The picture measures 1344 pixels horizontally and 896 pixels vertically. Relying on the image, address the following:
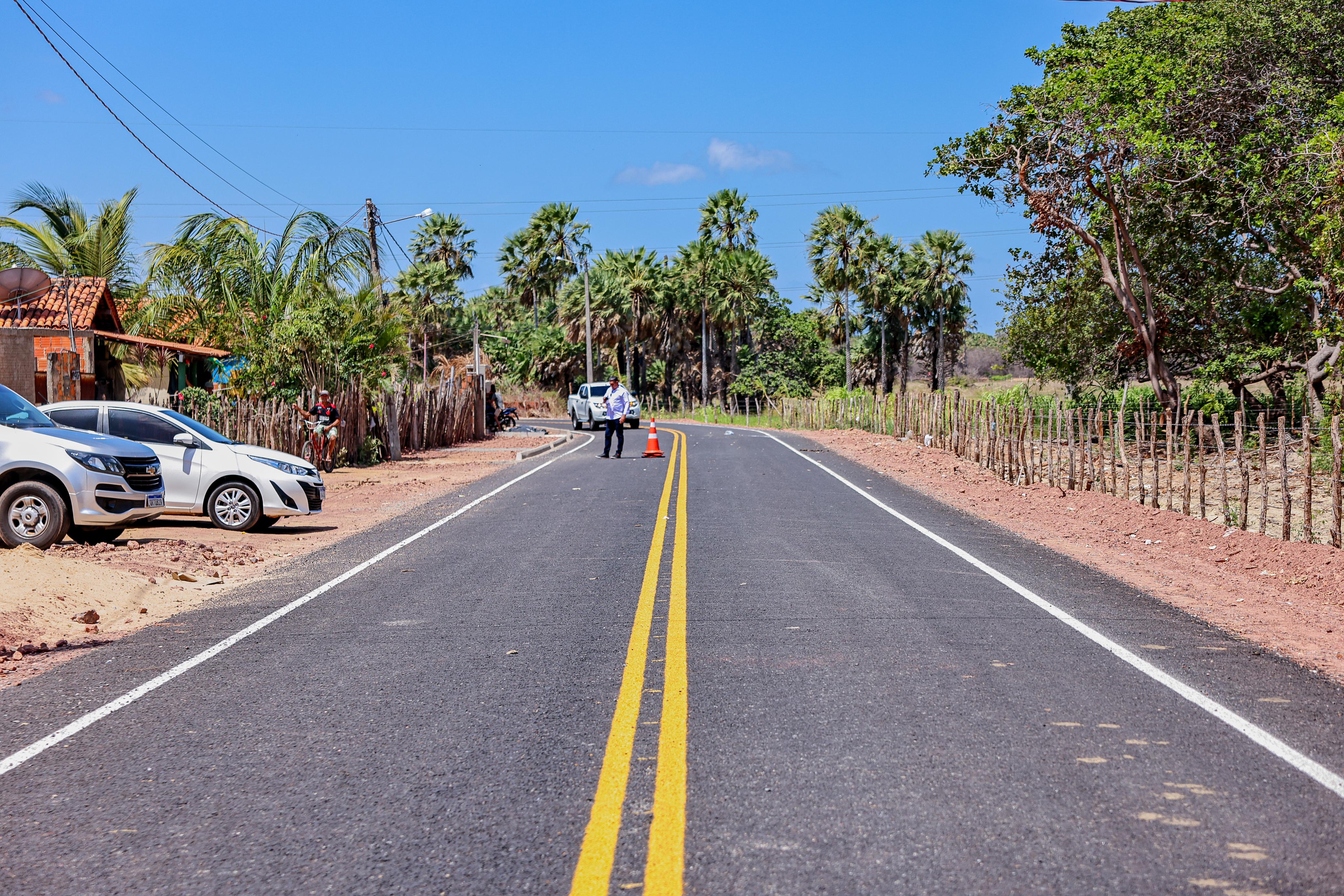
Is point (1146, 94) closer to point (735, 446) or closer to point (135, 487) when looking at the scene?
point (735, 446)

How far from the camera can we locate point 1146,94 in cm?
2200

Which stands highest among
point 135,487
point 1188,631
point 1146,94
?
point 1146,94

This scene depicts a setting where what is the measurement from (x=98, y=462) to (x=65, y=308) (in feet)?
53.7

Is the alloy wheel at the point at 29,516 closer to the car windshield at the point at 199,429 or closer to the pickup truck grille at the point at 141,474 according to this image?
the pickup truck grille at the point at 141,474

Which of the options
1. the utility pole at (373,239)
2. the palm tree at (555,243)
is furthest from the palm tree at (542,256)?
the utility pole at (373,239)

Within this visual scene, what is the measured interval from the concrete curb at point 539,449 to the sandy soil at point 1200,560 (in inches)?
500

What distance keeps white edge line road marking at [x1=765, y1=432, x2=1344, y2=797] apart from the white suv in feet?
28.1

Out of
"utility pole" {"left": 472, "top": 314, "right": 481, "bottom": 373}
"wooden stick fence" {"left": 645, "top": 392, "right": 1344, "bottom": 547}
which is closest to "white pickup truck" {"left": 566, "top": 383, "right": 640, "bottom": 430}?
"utility pole" {"left": 472, "top": 314, "right": 481, "bottom": 373}

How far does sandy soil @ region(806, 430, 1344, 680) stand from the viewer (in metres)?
8.05

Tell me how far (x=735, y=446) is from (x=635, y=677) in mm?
26708

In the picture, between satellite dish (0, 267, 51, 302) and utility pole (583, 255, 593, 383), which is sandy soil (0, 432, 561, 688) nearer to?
satellite dish (0, 267, 51, 302)

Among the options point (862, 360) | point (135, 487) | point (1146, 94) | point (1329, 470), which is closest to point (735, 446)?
point (1146, 94)

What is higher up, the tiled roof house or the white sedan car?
the tiled roof house

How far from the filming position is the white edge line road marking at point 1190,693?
15.3 feet
